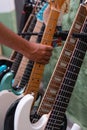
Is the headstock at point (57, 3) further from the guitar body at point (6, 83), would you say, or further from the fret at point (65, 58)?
the guitar body at point (6, 83)

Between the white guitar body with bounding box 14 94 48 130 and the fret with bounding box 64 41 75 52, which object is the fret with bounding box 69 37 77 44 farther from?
the white guitar body with bounding box 14 94 48 130

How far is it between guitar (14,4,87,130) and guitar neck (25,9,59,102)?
15 cm

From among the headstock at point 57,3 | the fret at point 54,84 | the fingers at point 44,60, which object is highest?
the headstock at point 57,3

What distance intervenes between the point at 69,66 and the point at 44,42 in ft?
0.64

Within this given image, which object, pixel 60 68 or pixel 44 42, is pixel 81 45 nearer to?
pixel 60 68

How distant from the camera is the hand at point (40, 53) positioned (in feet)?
2.96

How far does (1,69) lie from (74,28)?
0.49 metres

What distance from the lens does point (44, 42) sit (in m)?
0.98

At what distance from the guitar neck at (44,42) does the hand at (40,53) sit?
0.17 feet

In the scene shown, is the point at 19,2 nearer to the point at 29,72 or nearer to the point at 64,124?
the point at 29,72

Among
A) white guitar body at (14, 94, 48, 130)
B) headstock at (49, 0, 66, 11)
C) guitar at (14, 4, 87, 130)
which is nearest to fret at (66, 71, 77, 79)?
guitar at (14, 4, 87, 130)

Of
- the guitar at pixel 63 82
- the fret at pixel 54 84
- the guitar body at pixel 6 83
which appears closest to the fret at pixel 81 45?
the guitar at pixel 63 82

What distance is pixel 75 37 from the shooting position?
2.69 ft

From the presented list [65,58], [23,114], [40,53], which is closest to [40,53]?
[40,53]
